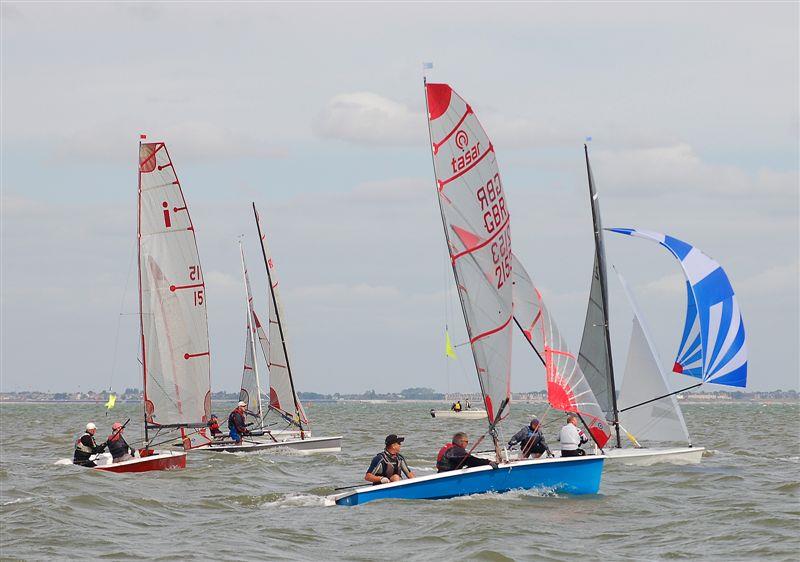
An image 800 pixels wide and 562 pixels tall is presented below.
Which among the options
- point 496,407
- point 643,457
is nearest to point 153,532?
point 496,407

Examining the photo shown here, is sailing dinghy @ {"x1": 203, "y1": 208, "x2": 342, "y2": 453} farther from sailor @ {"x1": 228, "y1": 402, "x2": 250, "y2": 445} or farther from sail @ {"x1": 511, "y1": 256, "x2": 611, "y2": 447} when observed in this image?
sail @ {"x1": 511, "y1": 256, "x2": 611, "y2": 447}

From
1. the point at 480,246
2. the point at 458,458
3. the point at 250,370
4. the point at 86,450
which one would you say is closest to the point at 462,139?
the point at 480,246

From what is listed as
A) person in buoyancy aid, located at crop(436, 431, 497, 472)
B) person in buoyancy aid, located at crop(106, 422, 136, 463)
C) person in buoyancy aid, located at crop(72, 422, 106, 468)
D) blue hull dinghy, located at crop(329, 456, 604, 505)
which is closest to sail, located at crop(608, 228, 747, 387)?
blue hull dinghy, located at crop(329, 456, 604, 505)

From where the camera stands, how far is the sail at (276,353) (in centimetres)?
3838

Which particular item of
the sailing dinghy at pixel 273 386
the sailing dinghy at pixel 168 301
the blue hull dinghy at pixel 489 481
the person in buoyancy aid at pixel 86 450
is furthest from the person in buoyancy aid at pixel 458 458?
the sailing dinghy at pixel 273 386

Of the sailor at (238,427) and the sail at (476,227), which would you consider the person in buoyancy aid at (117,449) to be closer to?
the sailor at (238,427)

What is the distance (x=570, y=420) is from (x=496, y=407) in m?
2.80

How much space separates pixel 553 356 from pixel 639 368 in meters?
7.86

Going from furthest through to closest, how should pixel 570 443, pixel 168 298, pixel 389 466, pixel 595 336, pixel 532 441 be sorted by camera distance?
1. pixel 168 298
2. pixel 595 336
3. pixel 532 441
4. pixel 570 443
5. pixel 389 466

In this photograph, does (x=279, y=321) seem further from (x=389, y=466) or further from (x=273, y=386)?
(x=389, y=466)

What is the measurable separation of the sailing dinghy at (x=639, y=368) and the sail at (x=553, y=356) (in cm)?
387

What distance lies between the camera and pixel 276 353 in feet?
128

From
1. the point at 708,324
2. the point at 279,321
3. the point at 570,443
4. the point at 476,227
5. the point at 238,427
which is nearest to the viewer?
the point at 476,227

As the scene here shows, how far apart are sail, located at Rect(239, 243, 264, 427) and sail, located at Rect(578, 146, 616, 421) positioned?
42.9 ft
